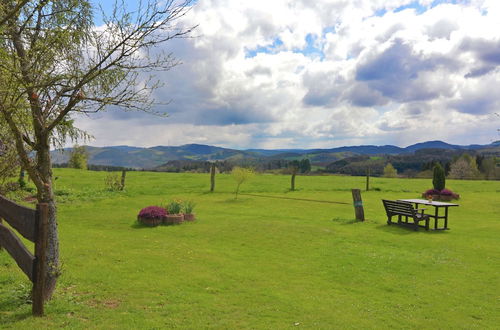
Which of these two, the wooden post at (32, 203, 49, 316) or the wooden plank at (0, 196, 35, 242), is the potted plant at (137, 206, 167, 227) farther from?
the wooden post at (32, 203, 49, 316)

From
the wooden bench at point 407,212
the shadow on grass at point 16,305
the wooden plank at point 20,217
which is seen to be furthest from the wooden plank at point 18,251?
the wooden bench at point 407,212

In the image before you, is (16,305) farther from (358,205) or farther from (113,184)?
(113,184)

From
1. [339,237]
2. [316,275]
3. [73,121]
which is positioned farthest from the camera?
[339,237]

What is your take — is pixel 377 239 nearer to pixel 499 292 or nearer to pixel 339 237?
pixel 339 237

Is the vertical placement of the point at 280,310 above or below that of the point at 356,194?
below

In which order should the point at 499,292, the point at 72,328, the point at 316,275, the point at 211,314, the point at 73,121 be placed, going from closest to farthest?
the point at 72,328 → the point at 211,314 → the point at 73,121 → the point at 499,292 → the point at 316,275

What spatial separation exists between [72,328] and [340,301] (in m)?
5.37

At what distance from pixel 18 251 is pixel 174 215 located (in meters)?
11.1

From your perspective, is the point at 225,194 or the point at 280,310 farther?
the point at 225,194

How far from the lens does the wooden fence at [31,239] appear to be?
6031mm

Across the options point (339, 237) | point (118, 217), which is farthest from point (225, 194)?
point (339, 237)

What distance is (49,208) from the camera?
712 cm

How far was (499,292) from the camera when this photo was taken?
8.64 metres

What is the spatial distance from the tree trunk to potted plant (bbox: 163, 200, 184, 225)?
9.98 metres
